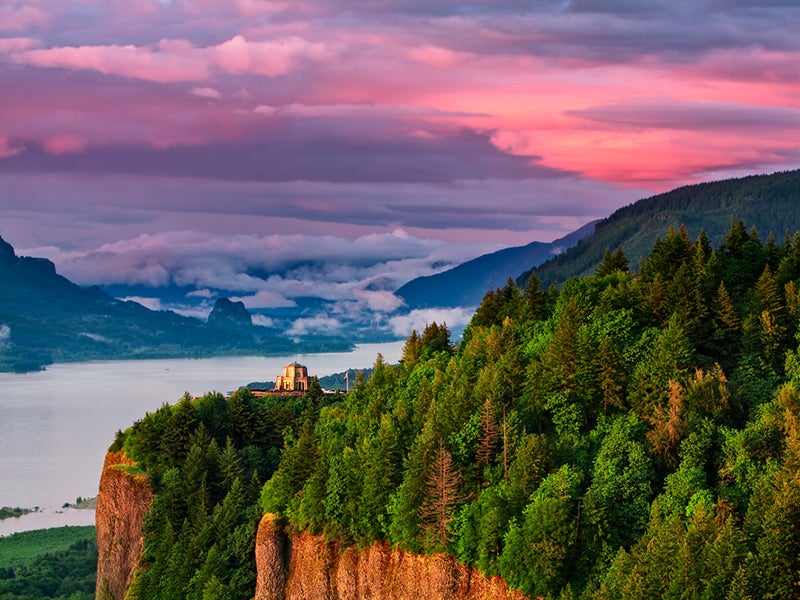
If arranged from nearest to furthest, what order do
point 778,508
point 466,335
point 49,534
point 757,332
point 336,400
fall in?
point 778,508
point 757,332
point 466,335
point 336,400
point 49,534

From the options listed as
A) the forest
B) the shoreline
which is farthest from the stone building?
the shoreline

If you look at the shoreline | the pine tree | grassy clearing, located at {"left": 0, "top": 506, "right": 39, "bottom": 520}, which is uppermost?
the pine tree

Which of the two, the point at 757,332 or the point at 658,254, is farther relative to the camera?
the point at 658,254

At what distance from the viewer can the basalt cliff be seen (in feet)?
225

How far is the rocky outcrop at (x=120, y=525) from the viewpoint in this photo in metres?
100

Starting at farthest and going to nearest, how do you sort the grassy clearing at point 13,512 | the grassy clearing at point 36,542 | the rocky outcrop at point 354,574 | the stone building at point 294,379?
the grassy clearing at point 13,512 → the grassy clearing at point 36,542 → the stone building at point 294,379 → the rocky outcrop at point 354,574

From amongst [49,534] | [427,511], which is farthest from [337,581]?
[49,534]

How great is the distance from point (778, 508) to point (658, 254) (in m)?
34.5

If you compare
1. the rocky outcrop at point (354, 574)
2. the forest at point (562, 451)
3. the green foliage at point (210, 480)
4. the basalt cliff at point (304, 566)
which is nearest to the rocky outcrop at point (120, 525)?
the basalt cliff at point (304, 566)

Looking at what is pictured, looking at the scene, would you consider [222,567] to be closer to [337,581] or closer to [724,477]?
[337,581]

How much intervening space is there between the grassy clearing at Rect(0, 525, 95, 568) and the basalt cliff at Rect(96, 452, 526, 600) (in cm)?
5253

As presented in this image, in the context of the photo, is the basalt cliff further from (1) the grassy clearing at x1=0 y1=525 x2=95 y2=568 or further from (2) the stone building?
(1) the grassy clearing at x1=0 y1=525 x2=95 y2=568

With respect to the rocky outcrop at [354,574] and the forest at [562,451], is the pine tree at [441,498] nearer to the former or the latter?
the forest at [562,451]

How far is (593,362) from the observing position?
75.9 metres
